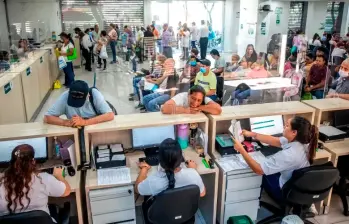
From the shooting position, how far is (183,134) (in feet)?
9.70

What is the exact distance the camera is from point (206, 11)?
13180mm

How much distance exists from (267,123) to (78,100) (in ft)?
6.05

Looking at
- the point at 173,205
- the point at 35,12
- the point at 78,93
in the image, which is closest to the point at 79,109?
the point at 78,93

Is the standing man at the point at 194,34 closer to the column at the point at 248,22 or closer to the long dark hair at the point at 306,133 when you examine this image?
the column at the point at 248,22

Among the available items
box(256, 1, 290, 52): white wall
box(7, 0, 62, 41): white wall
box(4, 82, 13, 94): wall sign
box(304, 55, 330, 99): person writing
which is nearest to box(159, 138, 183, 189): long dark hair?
box(4, 82, 13, 94): wall sign

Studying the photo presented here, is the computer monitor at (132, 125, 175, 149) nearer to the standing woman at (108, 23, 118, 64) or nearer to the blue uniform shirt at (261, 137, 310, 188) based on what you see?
the blue uniform shirt at (261, 137, 310, 188)

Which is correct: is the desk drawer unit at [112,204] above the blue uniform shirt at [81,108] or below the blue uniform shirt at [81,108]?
below

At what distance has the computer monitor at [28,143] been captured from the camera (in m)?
2.56

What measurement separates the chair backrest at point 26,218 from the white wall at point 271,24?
7.85 meters

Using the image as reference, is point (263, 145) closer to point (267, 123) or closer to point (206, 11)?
point (267, 123)

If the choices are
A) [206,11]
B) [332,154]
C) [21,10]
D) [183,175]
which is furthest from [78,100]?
[206,11]

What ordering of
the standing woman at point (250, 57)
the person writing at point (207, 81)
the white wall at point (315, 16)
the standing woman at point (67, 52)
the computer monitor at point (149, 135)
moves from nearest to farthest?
the computer monitor at point (149, 135), the person writing at point (207, 81), the standing woman at point (250, 57), the standing woman at point (67, 52), the white wall at point (315, 16)

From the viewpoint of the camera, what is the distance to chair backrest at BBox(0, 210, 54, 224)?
176cm

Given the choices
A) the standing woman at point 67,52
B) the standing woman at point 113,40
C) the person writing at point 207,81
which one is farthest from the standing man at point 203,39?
the person writing at point 207,81
